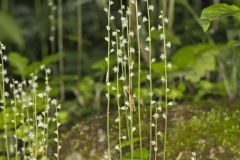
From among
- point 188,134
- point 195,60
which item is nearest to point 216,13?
point 188,134

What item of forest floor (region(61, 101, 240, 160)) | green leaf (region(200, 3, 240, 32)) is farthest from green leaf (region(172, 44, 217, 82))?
green leaf (region(200, 3, 240, 32))

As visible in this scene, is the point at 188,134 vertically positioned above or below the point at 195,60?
below

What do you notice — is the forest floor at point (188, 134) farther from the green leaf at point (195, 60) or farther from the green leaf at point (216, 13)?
the green leaf at point (216, 13)

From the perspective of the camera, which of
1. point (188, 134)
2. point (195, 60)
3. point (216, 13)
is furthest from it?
point (195, 60)

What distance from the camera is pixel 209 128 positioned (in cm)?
249

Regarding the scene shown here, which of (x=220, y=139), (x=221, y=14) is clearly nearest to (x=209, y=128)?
(x=220, y=139)

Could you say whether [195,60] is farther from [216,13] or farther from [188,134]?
[216,13]

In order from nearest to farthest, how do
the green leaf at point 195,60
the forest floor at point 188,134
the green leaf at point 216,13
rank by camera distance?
the green leaf at point 216,13 < the forest floor at point 188,134 < the green leaf at point 195,60

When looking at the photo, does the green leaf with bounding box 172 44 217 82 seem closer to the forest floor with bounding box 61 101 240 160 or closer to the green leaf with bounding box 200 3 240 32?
the forest floor with bounding box 61 101 240 160

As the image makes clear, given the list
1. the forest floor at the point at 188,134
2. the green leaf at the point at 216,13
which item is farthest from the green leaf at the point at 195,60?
the green leaf at the point at 216,13

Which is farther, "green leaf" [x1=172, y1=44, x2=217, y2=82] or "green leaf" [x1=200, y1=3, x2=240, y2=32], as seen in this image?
"green leaf" [x1=172, y1=44, x2=217, y2=82]

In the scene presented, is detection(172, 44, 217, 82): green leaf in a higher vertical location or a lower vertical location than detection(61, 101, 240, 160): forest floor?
higher

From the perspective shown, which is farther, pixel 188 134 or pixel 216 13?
pixel 188 134

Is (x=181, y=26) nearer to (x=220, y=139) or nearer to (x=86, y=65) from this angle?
(x=86, y=65)
